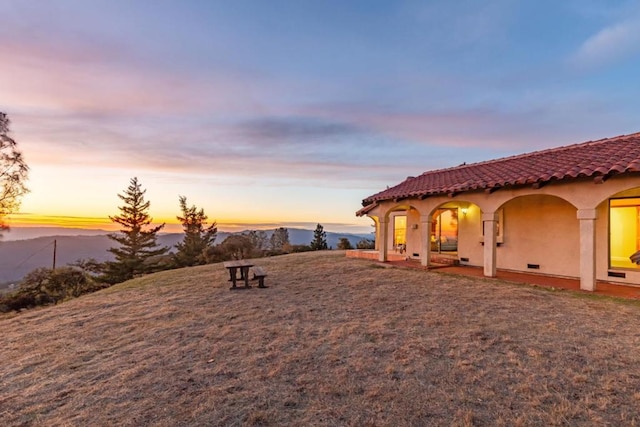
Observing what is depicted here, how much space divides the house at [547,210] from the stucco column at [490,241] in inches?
1.2

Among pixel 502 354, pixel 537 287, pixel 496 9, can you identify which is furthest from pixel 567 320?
pixel 496 9

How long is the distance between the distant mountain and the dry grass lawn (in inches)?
820

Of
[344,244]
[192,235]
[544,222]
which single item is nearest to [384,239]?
[544,222]

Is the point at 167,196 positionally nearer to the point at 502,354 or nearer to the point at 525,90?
the point at 525,90

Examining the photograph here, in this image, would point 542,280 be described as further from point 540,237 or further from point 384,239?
point 384,239

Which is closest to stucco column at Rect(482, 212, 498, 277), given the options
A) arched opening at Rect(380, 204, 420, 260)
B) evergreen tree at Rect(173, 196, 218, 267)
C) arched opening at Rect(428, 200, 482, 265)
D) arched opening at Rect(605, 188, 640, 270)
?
arched opening at Rect(428, 200, 482, 265)

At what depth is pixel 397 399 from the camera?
3.18 metres

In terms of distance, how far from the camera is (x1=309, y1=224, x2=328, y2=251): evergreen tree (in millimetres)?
27688

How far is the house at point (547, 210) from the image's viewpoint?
297 inches

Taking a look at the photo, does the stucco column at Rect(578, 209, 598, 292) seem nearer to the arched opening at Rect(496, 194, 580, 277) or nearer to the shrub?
the arched opening at Rect(496, 194, 580, 277)

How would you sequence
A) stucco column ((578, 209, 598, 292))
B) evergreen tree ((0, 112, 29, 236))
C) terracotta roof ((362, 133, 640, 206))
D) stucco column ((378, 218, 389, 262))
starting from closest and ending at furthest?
terracotta roof ((362, 133, 640, 206)) → stucco column ((578, 209, 598, 292)) → stucco column ((378, 218, 389, 262)) → evergreen tree ((0, 112, 29, 236))

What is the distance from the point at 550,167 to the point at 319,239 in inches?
817

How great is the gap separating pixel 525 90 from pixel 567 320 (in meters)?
13.0

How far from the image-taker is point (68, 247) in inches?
1261
